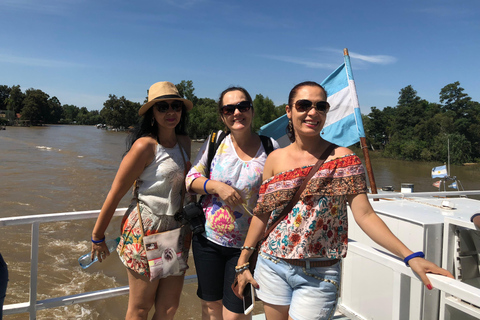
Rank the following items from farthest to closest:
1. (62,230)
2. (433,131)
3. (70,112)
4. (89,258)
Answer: (70,112) → (433,131) → (62,230) → (89,258)

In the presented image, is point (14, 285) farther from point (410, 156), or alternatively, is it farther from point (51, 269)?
point (410, 156)

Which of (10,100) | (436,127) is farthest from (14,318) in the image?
(10,100)

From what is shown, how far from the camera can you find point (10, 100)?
99.8 m

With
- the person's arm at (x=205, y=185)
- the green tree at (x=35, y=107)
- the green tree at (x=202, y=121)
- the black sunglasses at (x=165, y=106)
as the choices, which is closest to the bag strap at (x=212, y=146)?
the person's arm at (x=205, y=185)

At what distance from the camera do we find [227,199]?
161 cm

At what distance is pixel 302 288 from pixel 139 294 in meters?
0.94

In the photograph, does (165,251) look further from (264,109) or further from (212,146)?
(264,109)

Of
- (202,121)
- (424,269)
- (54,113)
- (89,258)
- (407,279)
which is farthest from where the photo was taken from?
(54,113)

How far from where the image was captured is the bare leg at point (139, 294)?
72.3 inches

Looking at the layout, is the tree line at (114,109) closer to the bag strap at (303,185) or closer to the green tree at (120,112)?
the green tree at (120,112)

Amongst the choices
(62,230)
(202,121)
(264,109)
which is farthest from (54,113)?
(62,230)

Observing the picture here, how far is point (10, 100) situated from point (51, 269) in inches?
4423

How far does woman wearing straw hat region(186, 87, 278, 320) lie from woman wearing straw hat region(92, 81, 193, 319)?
15 cm

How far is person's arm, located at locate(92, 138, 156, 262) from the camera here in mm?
1780
